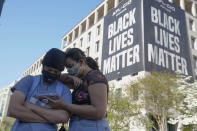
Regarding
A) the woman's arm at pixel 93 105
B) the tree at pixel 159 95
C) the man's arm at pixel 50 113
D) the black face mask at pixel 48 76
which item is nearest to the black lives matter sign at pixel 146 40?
the tree at pixel 159 95

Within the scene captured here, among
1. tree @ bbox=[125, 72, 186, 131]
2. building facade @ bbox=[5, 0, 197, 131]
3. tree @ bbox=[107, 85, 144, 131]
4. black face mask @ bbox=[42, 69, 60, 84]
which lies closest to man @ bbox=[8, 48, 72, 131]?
black face mask @ bbox=[42, 69, 60, 84]

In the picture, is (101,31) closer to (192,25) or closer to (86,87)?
(192,25)

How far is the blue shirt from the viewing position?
1900mm

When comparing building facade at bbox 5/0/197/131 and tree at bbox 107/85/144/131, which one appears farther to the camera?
building facade at bbox 5/0/197/131

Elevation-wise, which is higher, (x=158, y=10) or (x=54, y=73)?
(x=158, y=10)

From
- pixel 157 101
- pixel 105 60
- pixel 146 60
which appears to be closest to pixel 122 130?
pixel 157 101

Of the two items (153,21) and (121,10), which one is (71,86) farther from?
(121,10)

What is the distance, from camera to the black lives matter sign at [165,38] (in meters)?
23.2

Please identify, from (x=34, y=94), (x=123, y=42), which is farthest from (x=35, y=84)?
(x=123, y=42)

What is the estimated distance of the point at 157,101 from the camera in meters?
17.2

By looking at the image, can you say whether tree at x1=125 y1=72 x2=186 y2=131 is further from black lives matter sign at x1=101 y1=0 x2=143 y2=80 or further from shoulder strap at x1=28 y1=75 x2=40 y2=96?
shoulder strap at x1=28 y1=75 x2=40 y2=96

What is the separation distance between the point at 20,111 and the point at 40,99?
0.21 m

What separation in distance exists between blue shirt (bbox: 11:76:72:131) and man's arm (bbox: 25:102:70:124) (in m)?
0.05

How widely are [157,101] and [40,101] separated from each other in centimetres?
1637
